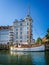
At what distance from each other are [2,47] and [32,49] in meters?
22.5

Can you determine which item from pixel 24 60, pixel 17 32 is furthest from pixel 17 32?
pixel 24 60

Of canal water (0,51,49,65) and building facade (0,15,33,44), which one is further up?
building facade (0,15,33,44)

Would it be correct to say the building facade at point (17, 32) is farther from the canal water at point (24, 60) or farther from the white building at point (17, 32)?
the canal water at point (24, 60)

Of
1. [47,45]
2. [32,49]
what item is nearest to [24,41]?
[47,45]

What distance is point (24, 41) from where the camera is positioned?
→ 9281cm

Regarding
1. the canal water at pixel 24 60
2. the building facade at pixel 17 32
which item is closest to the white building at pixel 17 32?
the building facade at pixel 17 32

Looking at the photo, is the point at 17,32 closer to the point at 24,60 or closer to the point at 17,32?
the point at 17,32

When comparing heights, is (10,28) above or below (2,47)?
above

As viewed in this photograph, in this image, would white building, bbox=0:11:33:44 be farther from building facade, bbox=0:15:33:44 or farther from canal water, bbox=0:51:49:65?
canal water, bbox=0:51:49:65

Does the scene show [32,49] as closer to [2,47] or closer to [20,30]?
[2,47]

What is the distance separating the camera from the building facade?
93537 mm

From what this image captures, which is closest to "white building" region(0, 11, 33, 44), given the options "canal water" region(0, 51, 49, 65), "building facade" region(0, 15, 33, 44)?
"building facade" region(0, 15, 33, 44)

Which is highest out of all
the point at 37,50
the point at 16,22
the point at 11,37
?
the point at 16,22

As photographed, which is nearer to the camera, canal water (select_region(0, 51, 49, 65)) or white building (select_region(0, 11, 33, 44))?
canal water (select_region(0, 51, 49, 65))
